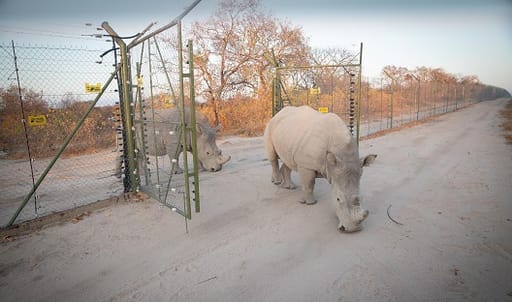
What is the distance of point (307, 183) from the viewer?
568 cm

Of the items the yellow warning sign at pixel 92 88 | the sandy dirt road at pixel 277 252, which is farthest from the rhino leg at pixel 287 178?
the yellow warning sign at pixel 92 88

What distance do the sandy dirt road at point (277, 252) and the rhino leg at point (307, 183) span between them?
177 millimetres

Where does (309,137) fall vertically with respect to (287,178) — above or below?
above

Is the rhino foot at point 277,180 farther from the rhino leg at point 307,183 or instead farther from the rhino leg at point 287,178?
the rhino leg at point 307,183

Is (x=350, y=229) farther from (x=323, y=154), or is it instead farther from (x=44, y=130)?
(x=44, y=130)

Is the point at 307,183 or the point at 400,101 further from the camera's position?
the point at 400,101

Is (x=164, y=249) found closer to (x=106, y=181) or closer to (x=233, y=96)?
(x=106, y=181)

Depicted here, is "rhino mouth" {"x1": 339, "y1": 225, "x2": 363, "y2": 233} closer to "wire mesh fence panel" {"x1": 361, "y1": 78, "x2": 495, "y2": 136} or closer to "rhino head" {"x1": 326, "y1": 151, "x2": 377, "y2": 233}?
"rhino head" {"x1": 326, "y1": 151, "x2": 377, "y2": 233}

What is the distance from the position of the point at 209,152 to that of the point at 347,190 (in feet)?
15.3

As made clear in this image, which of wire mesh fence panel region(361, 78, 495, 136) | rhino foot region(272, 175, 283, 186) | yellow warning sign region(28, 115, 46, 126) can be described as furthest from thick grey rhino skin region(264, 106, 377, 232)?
wire mesh fence panel region(361, 78, 495, 136)

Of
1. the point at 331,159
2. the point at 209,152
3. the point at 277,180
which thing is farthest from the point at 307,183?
the point at 209,152

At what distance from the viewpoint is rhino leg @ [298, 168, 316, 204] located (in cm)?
551

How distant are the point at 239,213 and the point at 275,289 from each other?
2298 millimetres

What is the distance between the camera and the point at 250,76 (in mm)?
20031
